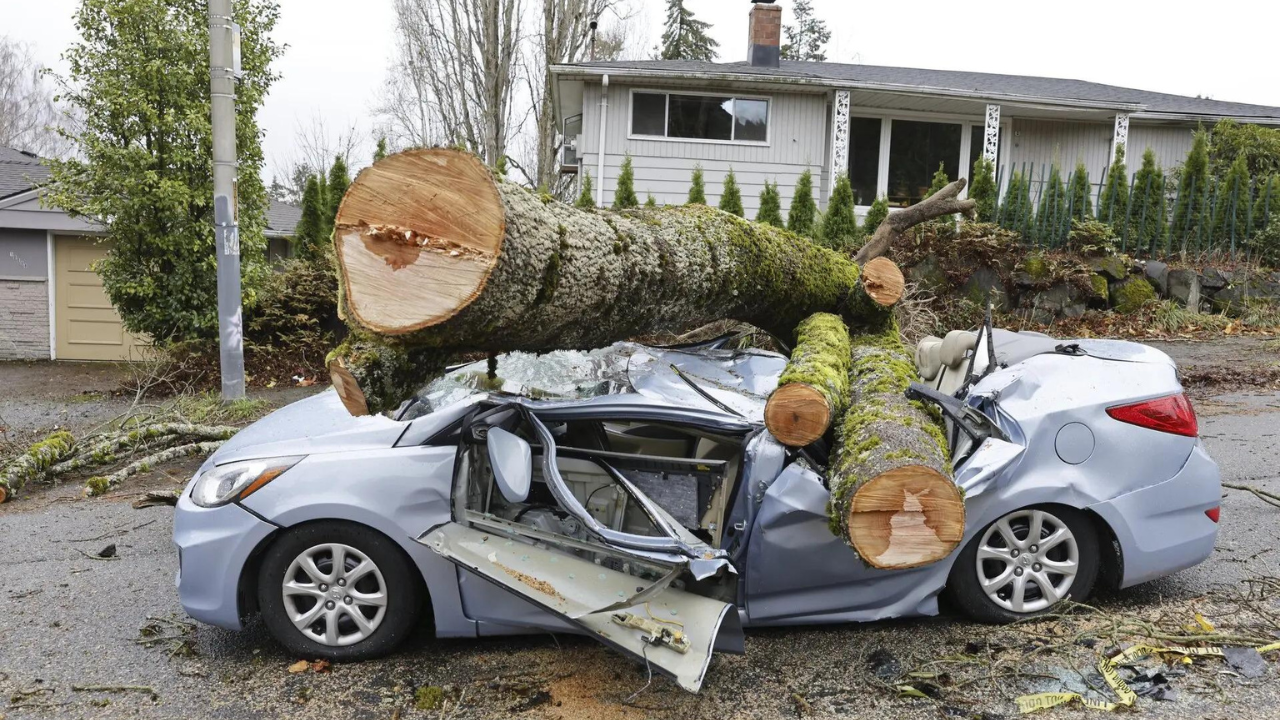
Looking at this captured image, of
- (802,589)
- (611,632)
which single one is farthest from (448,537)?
(802,589)

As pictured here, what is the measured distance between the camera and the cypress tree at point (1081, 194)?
13451mm

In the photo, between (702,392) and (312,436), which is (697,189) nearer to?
(702,392)

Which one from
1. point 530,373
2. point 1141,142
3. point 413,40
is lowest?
point 530,373

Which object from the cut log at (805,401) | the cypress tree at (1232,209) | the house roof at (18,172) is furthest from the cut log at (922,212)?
the house roof at (18,172)

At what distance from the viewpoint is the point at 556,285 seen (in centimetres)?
299

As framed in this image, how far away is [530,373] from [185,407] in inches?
239

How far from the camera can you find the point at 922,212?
21.9 feet

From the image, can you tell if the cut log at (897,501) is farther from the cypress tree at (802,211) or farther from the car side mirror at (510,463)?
the cypress tree at (802,211)

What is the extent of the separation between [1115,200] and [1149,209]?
1.69ft

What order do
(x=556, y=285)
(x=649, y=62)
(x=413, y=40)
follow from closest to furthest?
1. (x=556, y=285)
2. (x=649, y=62)
3. (x=413, y=40)

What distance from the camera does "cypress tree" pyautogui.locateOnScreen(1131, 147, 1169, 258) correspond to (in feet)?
A: 44.7

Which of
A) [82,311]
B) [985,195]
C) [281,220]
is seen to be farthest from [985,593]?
[281,220]

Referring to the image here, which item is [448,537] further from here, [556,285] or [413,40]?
[413,40]

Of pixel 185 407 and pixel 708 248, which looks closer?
pixel 708 248
